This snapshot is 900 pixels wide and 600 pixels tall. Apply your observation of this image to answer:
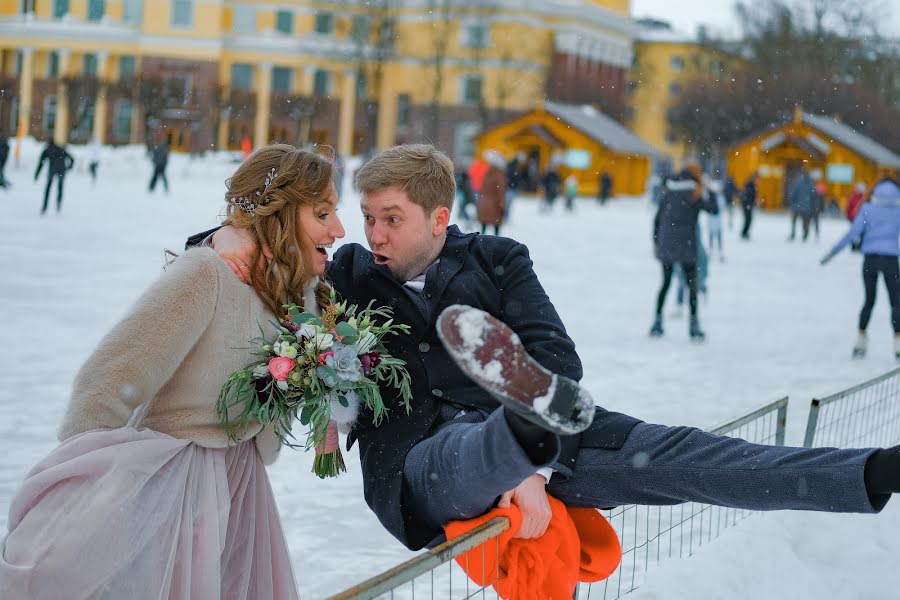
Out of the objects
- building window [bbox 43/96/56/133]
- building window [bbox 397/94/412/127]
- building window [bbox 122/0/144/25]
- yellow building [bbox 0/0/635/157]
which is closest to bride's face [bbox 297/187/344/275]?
building window [bbox 43/96/56/133]

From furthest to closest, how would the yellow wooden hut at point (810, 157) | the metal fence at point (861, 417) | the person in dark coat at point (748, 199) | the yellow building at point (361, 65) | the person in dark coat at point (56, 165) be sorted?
1. the yellow building at point (361, 65)
2. the yellow wooden hut at point (810, 157)
3. the person in dark coat at point (748, 199)
4. the person in dark coat at point (56, 165)
5. the metal fence at point (861, 417)

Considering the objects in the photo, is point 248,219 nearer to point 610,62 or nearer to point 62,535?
point 62,535

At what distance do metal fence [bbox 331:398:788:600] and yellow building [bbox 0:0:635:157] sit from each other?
4769 cm

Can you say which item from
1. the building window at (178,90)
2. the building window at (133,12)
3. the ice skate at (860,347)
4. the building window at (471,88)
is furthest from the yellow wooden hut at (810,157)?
the ice skate at (860,347)

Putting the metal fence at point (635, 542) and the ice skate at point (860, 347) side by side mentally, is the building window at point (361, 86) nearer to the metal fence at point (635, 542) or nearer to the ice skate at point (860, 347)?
the ice skate at point (860, 347)

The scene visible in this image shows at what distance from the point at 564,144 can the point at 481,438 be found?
50.2 m

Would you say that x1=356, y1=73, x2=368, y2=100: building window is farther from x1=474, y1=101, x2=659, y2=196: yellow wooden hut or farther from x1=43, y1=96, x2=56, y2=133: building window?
x1=43, y1=96, x2=56, y2=133: building window

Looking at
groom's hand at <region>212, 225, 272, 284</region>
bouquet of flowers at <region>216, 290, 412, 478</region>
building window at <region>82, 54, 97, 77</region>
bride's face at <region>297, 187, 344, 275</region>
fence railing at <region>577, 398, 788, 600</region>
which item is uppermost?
building window at <region>82, 54, 97, 77</region>

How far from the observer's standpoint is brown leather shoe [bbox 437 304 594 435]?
8.52 ft

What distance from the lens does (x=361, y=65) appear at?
2611 inches

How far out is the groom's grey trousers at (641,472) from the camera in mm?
3062

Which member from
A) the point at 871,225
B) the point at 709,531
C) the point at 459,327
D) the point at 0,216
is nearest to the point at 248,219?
the point at 459,327

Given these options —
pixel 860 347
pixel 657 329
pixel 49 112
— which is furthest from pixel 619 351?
pixel 49 112

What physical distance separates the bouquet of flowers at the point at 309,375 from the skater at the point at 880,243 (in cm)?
834
